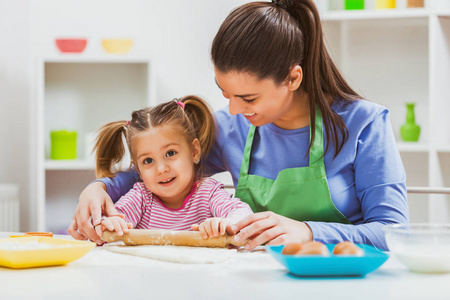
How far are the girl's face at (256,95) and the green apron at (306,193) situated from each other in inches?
4.3

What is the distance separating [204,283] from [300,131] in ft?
2.61

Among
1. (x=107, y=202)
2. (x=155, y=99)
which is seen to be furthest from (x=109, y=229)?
(x=155, y=99)

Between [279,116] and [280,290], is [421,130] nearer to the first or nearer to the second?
[279,116]

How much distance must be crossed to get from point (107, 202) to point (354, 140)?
0.65 meters

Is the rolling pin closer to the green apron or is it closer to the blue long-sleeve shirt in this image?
the blue long-sleeve shirt

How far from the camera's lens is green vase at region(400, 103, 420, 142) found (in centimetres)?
302

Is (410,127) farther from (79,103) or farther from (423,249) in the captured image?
(423,249)

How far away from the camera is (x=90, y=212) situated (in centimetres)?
147

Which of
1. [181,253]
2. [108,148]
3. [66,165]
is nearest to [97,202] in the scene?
[108,148]

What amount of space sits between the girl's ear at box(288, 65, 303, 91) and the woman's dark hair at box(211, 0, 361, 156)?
1cm

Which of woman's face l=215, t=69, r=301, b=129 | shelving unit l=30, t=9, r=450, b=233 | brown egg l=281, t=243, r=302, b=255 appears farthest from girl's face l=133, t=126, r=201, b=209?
shelving unit l=30, t=9, r=450, b=233

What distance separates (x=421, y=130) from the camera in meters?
3.17

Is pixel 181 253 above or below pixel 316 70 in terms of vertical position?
below

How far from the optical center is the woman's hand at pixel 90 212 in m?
1.41
